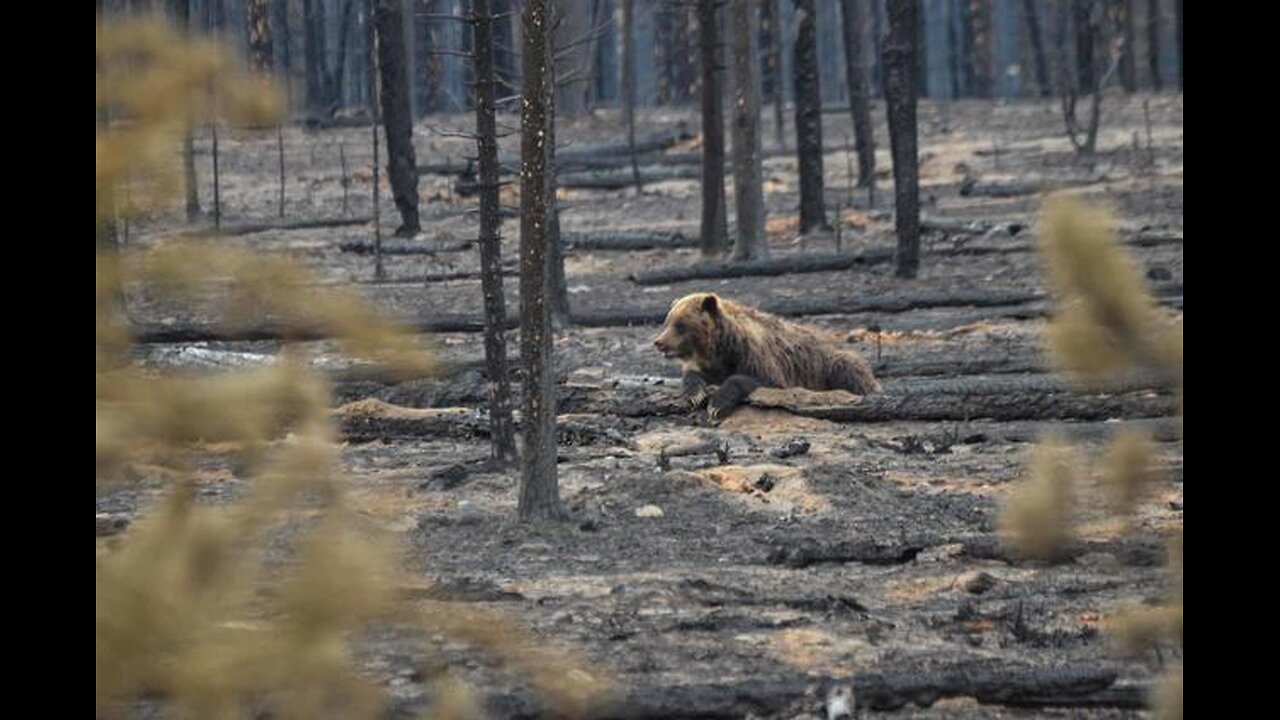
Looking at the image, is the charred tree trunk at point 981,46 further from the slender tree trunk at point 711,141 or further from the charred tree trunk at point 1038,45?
the slender tree trunk at point 711,141

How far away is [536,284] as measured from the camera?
1049cm

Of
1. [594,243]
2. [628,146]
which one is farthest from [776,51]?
[594,243]

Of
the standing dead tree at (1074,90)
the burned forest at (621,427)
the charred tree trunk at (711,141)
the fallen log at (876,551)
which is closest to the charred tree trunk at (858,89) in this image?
the burned forest at (621,427)

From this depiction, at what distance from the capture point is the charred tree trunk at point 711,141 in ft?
78.7

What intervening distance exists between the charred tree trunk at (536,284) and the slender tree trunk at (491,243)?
79 cm

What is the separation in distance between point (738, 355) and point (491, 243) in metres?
3.10

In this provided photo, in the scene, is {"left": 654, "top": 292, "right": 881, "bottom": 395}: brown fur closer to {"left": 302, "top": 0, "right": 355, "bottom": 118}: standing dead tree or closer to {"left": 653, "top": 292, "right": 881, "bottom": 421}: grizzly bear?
{"left": 653, "top": 292, "right": 881, "bottom": 421}: grizzly bear

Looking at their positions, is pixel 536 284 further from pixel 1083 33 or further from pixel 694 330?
pixel 1083 33

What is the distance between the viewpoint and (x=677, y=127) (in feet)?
145

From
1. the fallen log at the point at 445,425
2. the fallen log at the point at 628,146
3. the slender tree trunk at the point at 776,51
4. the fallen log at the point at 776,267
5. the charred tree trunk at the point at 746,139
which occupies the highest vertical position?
the slender tree trunk at the point at 776,51

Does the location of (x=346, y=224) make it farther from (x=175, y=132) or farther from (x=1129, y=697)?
(x=175, y=132)

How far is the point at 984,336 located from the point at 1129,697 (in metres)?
11.6

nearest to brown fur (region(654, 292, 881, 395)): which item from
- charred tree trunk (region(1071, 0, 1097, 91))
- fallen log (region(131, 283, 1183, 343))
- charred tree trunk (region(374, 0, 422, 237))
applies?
fallen log (region(131, 283, 1183, 343))

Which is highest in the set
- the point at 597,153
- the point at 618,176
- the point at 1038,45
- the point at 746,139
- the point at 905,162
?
the point at 1038,45
